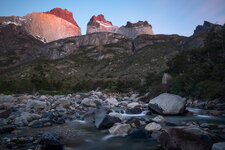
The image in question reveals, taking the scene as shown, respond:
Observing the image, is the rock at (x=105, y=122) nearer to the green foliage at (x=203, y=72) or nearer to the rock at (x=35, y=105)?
the rock at (x=35, y=105)

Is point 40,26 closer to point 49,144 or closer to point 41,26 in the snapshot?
point 41,26

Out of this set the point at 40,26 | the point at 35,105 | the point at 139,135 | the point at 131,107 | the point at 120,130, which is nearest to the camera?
the point at 139,135

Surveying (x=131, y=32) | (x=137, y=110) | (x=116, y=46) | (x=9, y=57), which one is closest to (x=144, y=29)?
(x=131, y=32)

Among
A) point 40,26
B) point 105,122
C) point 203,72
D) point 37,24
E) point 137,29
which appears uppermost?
point 37,24

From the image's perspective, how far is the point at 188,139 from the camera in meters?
4.11

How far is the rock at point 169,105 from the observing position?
33.5 feet

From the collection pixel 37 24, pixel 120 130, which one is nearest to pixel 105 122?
pixel 120 130

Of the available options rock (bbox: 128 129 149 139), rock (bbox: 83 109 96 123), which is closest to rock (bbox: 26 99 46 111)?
rock (bbox: 83 109 96 123)

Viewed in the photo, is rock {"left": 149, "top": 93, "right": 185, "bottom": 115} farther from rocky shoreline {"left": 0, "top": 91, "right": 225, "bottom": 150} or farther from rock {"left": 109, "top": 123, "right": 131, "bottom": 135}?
rock {"left": 109, "top": 123, "right": 131, "bottom": 135}

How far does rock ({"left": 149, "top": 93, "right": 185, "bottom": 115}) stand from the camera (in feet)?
33.5

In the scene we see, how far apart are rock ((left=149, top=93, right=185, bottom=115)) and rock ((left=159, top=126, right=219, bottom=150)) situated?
5.96 m

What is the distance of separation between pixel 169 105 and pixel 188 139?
653 centimetres

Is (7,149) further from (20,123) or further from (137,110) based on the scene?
(137,110)

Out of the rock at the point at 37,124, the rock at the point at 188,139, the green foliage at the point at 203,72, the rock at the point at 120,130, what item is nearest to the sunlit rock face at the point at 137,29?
the green foliage at the point at 203,72
